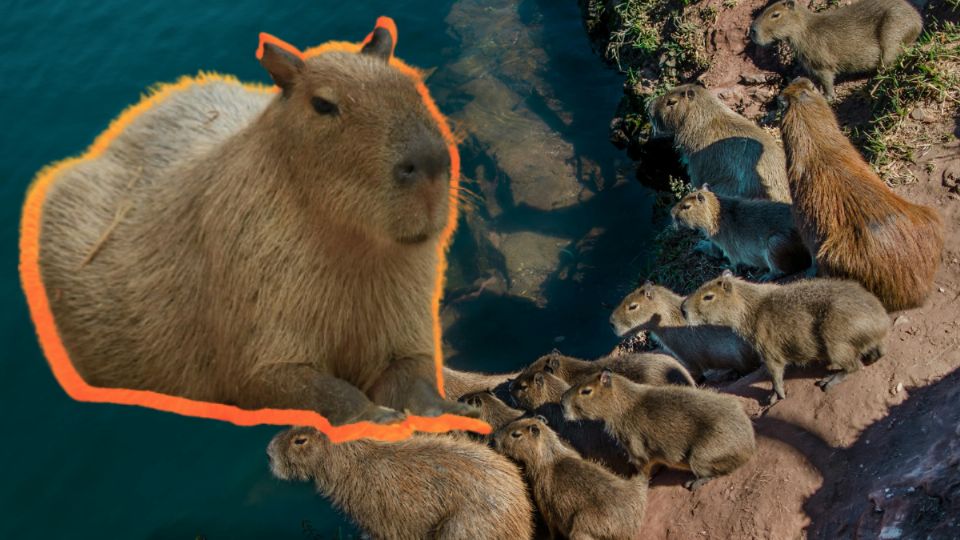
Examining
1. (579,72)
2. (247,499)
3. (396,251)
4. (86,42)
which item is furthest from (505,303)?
(396,251)

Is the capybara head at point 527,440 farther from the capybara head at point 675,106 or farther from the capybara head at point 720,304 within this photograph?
the capybara head at point 675,106

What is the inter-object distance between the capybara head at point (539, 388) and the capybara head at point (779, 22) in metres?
3.82

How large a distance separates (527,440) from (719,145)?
348 cm

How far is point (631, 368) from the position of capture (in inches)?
197

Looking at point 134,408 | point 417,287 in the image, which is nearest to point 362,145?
point 417,287

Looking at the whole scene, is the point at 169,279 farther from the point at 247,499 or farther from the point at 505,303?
the point at 505,303

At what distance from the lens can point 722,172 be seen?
6551 mm

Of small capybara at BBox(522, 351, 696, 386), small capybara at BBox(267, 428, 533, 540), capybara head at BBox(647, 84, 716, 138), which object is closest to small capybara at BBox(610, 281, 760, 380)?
small capybara at BBox(522, 351, 696, 386)

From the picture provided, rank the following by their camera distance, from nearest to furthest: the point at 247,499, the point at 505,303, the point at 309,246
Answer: the point at 309,246 → the point at 247,499 → the point at 505,303

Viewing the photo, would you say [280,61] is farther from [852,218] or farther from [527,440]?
[852,218]

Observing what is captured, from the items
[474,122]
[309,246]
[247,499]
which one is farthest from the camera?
[474,122]

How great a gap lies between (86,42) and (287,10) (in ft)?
5.13

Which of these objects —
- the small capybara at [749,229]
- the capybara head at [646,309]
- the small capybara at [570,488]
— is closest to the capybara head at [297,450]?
the small capybara at [570,488]

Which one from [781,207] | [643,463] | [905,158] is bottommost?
[643,463]
